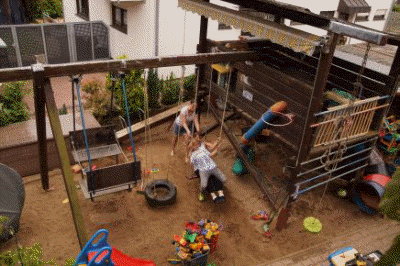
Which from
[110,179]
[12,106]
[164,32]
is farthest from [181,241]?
[164,32]

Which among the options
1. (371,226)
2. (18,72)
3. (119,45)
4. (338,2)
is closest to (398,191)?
(18,72)

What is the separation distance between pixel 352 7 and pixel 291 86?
34.8 feet

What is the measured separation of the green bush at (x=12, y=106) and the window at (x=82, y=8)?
307 inches

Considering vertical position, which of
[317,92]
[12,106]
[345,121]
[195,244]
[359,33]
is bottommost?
[195,244]

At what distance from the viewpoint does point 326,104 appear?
711 cm

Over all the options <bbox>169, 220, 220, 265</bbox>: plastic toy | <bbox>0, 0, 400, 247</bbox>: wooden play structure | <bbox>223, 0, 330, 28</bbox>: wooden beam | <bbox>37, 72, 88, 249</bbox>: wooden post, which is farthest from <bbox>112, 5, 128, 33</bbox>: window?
<bbox>169, 220, 220, 265</bbox>: plastic toy

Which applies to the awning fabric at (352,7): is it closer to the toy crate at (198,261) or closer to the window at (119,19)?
the window at (119,19)

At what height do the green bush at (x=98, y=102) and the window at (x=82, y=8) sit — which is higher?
the window at (x=82, y=8)

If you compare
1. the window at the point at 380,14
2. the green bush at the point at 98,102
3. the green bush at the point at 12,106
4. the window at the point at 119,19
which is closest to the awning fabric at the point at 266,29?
the green bush at the point at 98,102

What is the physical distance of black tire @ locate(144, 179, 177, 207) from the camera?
7.15 metres

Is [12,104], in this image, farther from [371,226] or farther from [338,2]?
[338,2]

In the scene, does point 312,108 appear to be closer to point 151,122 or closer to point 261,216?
point 261,216

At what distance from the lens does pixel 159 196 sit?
736 centimetres

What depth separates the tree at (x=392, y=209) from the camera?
1.39 m
